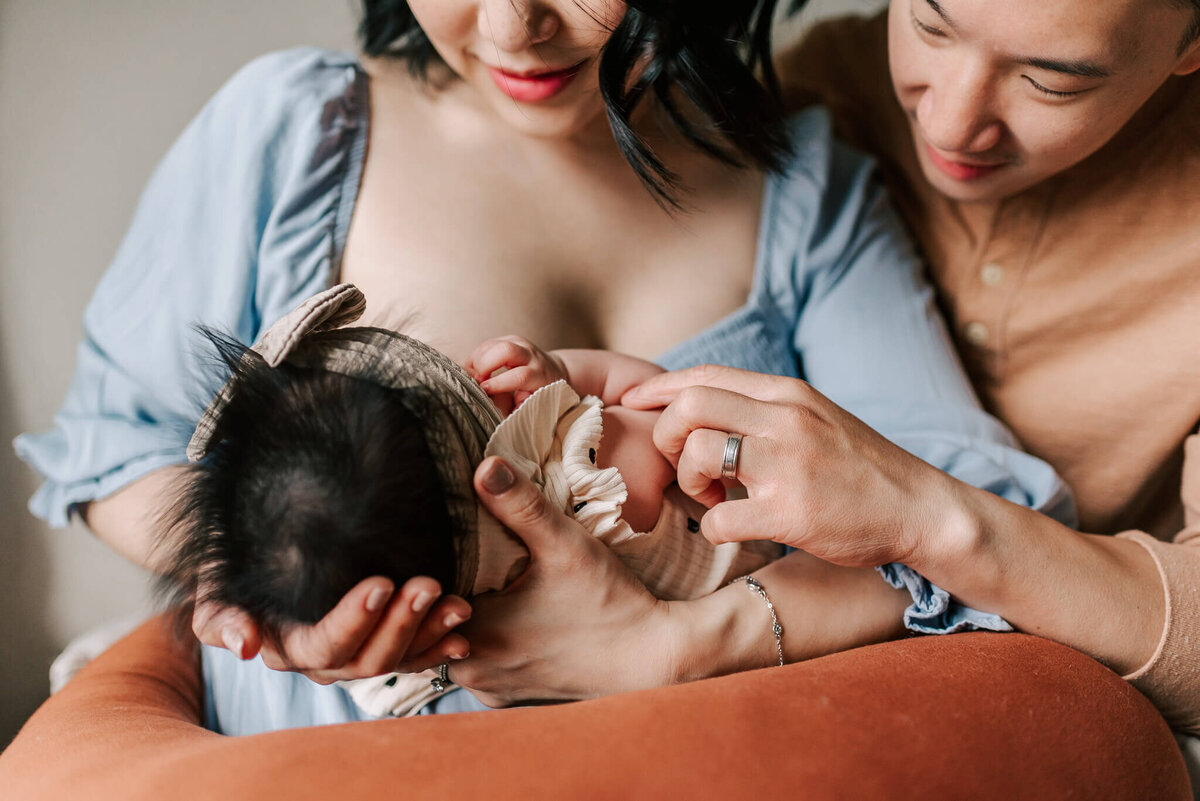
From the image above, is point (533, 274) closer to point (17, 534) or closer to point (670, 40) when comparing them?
A: point (670, 40)

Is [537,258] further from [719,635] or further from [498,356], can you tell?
[719,635]

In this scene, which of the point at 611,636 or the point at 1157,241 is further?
the point at 1157,241

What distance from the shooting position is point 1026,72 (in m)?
0.83

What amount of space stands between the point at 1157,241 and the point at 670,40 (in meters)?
0.69

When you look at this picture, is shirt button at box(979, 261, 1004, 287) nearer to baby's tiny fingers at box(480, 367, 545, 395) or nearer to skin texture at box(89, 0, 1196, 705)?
skin texture at box(89, 0, 1196, 705)

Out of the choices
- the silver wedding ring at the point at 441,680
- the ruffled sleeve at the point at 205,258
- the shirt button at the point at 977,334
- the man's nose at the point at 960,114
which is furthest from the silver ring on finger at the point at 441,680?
the shirt button at the point at 977,334

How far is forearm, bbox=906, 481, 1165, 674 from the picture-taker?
2.66 feet

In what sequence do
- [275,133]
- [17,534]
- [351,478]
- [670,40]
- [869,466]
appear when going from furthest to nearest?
[17,534] → [275,133] → [670,40] → [869,466] → [351,478]

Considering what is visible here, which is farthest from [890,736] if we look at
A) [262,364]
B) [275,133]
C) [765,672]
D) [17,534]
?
[17,534]

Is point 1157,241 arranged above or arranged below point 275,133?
below

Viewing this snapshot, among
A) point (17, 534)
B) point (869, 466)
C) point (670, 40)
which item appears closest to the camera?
point (869, 466)

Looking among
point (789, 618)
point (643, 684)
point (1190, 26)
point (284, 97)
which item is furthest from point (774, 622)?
point (284, 97)

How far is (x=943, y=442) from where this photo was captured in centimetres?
104

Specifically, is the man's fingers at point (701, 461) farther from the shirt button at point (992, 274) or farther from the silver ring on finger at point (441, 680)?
the shirt button at point (992, 274)
